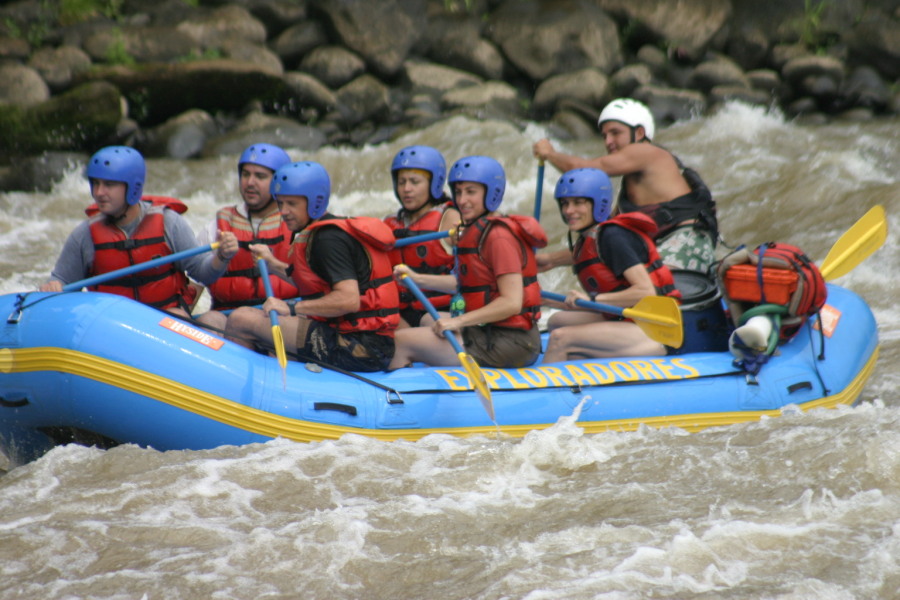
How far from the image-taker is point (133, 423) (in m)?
4.48

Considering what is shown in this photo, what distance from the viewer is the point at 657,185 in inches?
229

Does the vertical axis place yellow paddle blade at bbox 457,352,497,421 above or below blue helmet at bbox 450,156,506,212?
below

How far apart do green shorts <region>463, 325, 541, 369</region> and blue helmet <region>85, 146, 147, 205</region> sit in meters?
1.78

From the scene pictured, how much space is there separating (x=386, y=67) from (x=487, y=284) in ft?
30.5

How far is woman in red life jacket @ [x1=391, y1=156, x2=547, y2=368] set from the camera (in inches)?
188

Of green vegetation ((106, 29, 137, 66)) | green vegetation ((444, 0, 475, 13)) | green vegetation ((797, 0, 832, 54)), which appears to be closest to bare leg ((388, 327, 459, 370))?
green vegetation ((106, 29, 137, 66))

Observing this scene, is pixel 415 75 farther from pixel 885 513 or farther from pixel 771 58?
pixel 885 513

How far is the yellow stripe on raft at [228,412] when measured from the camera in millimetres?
4402

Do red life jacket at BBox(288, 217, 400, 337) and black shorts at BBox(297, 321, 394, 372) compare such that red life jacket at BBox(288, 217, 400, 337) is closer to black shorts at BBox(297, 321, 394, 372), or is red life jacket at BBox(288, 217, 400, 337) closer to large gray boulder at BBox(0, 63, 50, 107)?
black shorts at BBox(297, 321, 394, 372)

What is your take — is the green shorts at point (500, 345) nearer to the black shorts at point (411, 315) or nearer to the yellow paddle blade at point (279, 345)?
the black shorts at point (411, 315)

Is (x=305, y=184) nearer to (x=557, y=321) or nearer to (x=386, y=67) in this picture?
(x=557, y=321)

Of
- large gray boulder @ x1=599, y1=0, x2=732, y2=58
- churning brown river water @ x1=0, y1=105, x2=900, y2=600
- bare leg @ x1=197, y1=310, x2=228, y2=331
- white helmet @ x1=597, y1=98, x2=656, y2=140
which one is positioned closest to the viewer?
churning brown river water @ x1=0, y1=105, x2=900, y2=600

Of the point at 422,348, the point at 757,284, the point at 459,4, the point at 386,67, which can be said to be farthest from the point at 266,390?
the point at 459,4

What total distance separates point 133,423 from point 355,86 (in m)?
9.38
